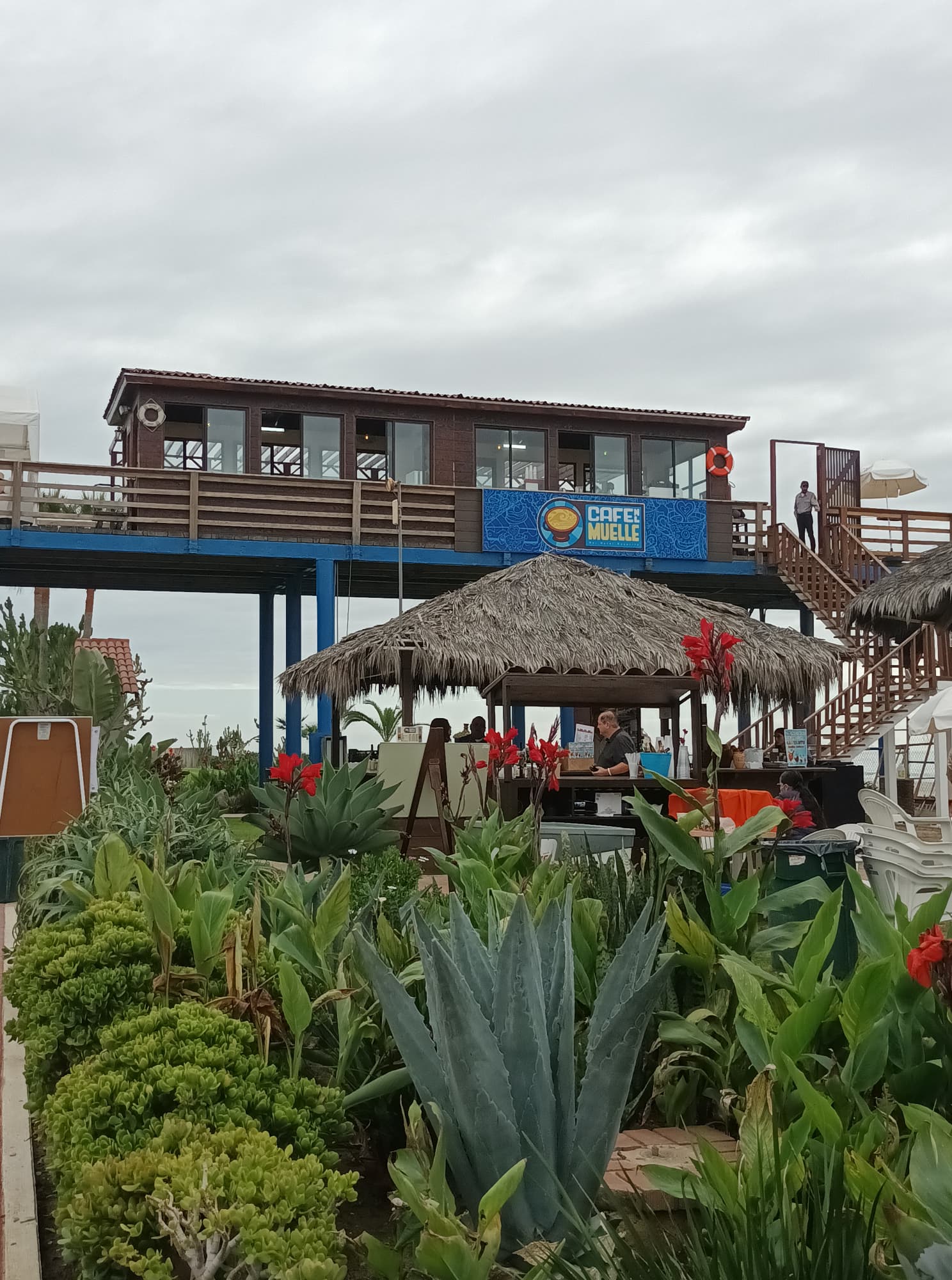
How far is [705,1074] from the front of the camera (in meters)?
3.54

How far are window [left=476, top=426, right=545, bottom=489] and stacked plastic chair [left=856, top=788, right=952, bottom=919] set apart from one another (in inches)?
654

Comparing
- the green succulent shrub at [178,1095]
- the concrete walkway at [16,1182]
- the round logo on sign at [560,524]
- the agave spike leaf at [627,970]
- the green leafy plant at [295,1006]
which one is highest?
the round logo on sign at [560,524]

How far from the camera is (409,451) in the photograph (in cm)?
2348

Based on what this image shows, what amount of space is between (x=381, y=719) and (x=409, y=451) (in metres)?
6.09

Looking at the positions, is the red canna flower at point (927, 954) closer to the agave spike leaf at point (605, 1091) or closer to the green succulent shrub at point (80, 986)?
the agave spike leaf at point (605, 1091)

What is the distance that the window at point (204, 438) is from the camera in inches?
882

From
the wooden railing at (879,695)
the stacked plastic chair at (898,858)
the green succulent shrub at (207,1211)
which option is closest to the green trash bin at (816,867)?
the stacked plastic chair at (898,858)

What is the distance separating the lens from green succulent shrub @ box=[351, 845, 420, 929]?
530cm

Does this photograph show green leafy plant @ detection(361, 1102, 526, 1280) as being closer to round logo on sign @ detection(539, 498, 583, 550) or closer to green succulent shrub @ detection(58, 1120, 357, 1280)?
green succulent shrub @ detection(58, 1120, 357, 1280)

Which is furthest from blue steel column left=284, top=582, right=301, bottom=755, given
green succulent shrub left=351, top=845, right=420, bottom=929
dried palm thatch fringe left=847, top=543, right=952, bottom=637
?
green succulent shrub left=351, top=845, right=420, bottom=929

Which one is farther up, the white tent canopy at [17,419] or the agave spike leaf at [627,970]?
the white tent canopy at [17,419]

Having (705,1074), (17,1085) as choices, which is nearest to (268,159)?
(17,1085)

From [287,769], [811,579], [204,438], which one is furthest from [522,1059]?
[204,438]

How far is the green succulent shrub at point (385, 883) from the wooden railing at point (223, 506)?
12217 millimetres
